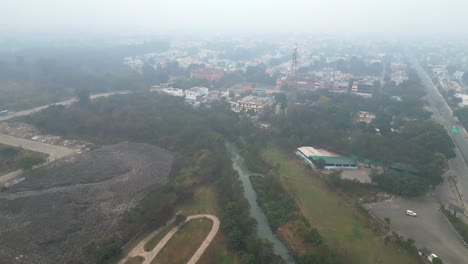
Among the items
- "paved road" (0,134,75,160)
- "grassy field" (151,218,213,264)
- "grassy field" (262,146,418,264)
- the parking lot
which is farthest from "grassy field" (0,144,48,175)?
the parking lot

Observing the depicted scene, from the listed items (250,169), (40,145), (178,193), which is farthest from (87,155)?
A: (250,169)

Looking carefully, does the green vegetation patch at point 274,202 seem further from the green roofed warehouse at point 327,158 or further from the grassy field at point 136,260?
the grassy field at point 136,260

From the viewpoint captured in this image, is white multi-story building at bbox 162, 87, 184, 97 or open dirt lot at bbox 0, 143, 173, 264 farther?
white multi-story building at bbox 162, 87, 184, 97

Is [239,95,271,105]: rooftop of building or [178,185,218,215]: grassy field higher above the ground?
[239,95,271,105]: rooftop of building

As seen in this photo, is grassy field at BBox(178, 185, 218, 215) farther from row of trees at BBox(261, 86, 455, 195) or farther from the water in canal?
row of trees at BBox(261, 86, 455, 195)

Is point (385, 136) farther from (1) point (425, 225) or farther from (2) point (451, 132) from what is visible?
(1) point (425, 225)

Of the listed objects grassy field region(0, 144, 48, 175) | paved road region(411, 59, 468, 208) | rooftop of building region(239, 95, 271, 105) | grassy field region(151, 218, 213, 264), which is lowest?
grassy field region(151, 218, 213, 264)

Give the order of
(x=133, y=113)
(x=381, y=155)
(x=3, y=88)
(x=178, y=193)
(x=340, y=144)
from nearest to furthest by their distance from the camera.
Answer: (x=178, y=193) → (x=381, y=155) → (x=340, y=144) → (x=133, y=113) → (x=3, y=88)

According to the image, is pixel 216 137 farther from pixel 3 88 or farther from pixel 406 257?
pixel 3 88
